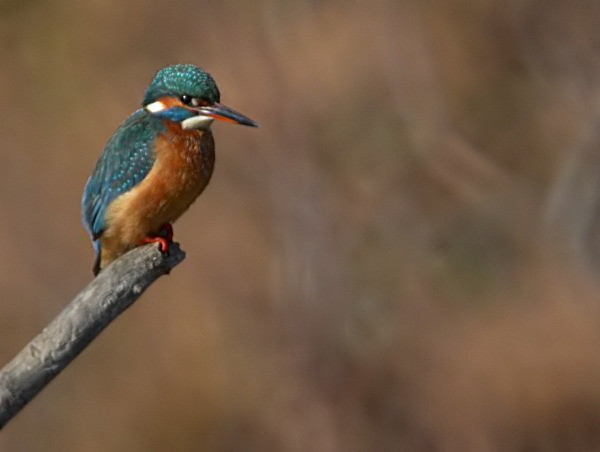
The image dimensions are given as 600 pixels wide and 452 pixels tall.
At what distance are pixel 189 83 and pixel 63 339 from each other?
41.6 inches

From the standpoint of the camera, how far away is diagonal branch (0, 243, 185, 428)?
72.2 inches

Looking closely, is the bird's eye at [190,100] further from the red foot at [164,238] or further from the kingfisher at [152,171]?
the red foot at [164,238]

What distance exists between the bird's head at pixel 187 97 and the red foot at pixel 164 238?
26 cm

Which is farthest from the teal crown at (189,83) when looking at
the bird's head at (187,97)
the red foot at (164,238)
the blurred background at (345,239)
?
the blurred background at (345,239)

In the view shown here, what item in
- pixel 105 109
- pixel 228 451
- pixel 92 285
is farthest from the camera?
pixel 105 109

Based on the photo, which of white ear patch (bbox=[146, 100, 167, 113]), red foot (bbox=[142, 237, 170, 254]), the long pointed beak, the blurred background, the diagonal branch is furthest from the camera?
the blurred background

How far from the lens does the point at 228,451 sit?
230 inches

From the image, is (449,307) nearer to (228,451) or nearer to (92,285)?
(228,451)

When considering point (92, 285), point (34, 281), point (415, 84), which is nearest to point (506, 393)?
point (415, 84)

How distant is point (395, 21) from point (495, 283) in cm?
145

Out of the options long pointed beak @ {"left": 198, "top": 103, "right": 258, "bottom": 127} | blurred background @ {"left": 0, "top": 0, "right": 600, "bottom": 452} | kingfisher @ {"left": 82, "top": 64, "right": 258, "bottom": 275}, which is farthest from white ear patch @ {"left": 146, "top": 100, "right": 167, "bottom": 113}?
blurred background @ {"left": 0, "top": 0, "right": 600, "bottom": 452}

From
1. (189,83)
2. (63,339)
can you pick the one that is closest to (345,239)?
(189,83)

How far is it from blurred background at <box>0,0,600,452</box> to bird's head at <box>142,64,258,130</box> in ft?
7.48

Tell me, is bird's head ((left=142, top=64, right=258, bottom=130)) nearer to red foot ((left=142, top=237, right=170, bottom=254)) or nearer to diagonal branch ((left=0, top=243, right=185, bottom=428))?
red foot ((left=142, top=237, right=170, bottom=254))
